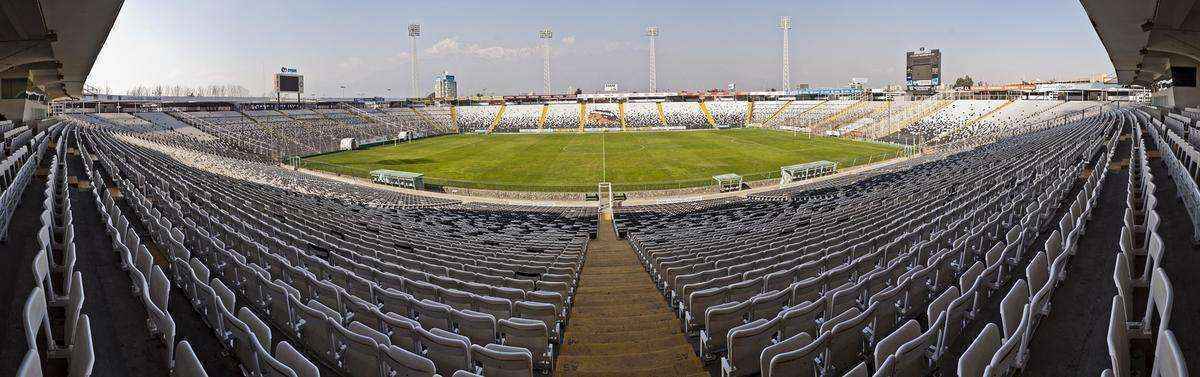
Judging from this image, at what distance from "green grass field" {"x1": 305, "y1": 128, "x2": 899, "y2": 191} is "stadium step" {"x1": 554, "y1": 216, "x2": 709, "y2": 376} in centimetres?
2009

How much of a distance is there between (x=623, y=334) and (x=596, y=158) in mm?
43814

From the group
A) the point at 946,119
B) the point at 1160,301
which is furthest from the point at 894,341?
the point at 946,119

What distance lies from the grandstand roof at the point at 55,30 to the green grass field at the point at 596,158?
15287mm

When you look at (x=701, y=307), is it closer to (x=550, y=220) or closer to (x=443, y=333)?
(x=443, y=333)

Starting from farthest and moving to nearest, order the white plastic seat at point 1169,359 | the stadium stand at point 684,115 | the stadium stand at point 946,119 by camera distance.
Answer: the stadium stand at point 684,115, the stadium stand at point 946,119, the white plastic seat at point 1169,359

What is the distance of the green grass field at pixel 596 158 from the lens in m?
37.7

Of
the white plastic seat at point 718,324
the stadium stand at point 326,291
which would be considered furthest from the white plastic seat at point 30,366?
the white plastic seat at point 718,324

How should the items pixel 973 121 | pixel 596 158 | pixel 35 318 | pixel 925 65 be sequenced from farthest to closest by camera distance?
pixel 925 65 → pixel 973 121 → pixel 596 158 → pixel 35 318

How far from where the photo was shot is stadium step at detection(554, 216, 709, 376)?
571 centimetres

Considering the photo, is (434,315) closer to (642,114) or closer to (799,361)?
(799,361)

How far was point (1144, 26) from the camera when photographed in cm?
1775

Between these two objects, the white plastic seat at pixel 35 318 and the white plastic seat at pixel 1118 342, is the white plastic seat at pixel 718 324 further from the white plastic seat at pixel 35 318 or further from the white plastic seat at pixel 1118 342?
the white plastic seat at pixel 35 318

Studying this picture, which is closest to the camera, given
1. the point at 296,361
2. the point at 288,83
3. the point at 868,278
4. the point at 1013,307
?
the point at 296,361

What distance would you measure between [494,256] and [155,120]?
2521 inches
